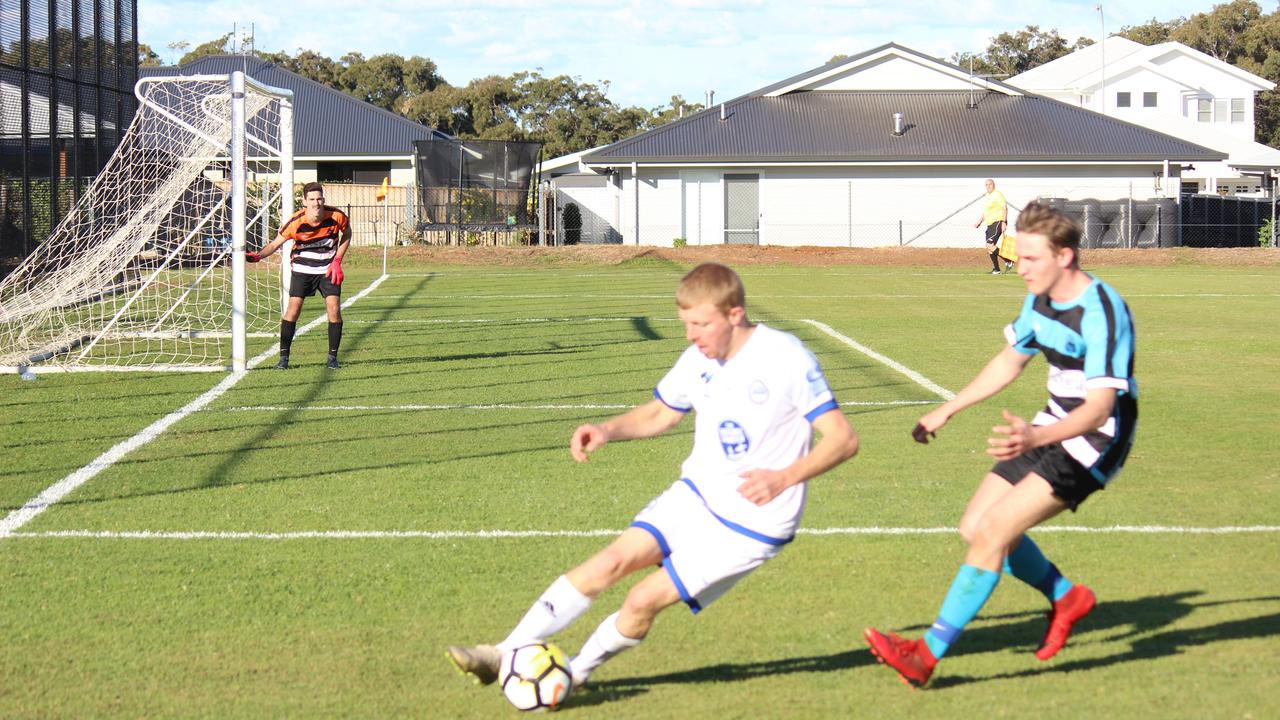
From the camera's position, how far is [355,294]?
25156mm

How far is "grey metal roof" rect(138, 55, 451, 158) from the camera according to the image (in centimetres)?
5400

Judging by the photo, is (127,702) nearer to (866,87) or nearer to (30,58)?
(30,58)

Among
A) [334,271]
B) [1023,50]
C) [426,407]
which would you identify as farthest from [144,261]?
[1023,50]

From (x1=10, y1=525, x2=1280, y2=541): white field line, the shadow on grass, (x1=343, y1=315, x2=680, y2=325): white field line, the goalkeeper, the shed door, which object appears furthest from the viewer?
the shed door

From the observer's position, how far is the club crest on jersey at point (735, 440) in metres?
4.51

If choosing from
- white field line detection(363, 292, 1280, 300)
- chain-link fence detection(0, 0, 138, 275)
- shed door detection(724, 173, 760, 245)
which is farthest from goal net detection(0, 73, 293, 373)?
shed door detection(724, 173, 760, 245)

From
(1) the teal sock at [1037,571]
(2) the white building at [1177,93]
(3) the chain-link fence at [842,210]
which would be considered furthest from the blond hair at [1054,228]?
(2) the white building at [1177,93]

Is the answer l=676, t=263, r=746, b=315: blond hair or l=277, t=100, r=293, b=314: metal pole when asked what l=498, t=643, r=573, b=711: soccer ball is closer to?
l=676, t=263, r=746, b=315: blond hair

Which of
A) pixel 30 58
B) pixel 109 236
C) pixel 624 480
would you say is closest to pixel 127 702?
pixel 624 480

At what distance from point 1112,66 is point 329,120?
123 feet

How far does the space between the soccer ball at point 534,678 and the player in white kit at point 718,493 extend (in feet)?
0.14

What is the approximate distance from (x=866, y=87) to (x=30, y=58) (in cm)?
3332

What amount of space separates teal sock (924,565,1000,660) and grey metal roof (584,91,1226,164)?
38.8 m

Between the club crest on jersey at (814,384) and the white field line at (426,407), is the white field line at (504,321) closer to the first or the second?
the white field line at (426,407)
